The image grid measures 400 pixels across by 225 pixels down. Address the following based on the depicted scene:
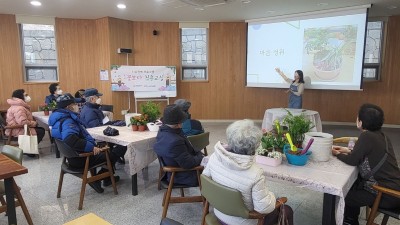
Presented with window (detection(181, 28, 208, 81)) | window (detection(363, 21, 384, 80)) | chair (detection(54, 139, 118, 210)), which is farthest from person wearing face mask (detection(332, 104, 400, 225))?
window (detection(181, 28, 208, 81))

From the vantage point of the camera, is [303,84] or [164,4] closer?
[164,4]

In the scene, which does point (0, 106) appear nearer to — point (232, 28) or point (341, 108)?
point (232, 28)

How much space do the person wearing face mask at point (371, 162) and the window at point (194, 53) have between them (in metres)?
5.47

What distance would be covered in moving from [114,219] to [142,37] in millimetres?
5205

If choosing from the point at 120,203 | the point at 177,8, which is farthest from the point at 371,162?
the point at 177,8

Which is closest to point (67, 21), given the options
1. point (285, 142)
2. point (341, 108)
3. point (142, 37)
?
point (142, 37)

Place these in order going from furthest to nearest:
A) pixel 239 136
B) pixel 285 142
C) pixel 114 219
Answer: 1. pixel 114 219
2. pixel 285 142
3. pixel 239 136

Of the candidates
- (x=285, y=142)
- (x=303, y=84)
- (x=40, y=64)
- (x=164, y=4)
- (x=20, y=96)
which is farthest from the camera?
(x=40, y=64)

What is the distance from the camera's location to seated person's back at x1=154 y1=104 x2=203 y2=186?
92.5 inches

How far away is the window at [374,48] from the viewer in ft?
20.3

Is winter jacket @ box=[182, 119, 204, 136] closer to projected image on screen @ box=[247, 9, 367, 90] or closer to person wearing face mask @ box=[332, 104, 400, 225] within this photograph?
person wearing face mask @ box=[332, 104, 400, 225]

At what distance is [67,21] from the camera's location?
639 centimetres

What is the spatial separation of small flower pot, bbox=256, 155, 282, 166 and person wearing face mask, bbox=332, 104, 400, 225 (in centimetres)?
49

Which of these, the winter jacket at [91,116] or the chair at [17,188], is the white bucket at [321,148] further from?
the winter jacket at [91,116]
